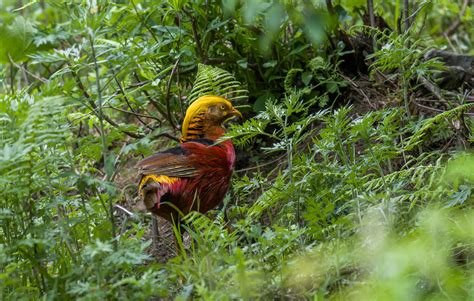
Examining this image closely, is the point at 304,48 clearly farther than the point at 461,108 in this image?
Yes

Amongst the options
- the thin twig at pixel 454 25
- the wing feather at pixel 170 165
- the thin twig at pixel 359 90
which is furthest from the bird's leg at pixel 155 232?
the thin twig at pixel 454 25

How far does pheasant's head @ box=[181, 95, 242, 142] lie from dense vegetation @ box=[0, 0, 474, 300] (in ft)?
0.67

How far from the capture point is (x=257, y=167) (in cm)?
529

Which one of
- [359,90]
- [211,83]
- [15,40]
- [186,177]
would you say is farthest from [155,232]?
Result: [359,90]

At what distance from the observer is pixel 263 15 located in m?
5.21

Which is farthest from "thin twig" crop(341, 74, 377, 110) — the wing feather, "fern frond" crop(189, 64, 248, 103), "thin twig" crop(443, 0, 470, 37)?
"thin twig" crop(443, 0, 470, 37)

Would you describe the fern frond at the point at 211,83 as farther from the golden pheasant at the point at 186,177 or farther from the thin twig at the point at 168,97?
the golden pheasant at the point at 186,177

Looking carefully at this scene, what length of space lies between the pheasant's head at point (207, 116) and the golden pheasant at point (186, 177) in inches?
3.2

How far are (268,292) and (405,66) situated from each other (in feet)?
6.66

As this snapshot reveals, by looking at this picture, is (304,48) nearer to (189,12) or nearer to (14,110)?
(189,12)

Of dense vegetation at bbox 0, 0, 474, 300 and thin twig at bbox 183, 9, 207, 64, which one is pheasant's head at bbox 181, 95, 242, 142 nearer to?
dense vegetation at bbox 0, 0, 474, 300

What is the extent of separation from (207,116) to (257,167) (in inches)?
27.1

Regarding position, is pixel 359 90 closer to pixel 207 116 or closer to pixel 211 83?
pixel 211 83

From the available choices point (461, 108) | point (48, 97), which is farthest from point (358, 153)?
point (48, 97)
